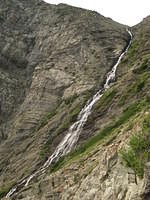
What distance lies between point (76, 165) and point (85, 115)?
23.4 metres

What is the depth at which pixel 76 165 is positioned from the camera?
169 feet

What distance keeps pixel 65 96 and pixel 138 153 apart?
2032 inches

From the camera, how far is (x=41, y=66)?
4090 inches

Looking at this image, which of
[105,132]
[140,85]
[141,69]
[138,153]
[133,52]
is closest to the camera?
[138,153]

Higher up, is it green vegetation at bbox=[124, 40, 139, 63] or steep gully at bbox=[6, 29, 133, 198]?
green vegetation at bbox=[124, 40, 139, 63]

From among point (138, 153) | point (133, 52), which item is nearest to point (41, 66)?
point (133, 52)

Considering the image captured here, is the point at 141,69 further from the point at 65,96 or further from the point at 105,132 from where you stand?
the point at 105,132

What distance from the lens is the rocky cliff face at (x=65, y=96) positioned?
4625cm

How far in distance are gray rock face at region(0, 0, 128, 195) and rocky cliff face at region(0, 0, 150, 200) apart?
0.82ft

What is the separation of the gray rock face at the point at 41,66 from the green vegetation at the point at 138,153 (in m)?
31.5

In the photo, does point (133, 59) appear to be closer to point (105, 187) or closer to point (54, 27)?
point (54, 27)

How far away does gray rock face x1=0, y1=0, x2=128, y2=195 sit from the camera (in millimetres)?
78375

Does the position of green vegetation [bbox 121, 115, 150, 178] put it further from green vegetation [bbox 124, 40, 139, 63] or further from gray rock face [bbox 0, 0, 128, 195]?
green vegetation [bbox 124, 40, 139, 63]

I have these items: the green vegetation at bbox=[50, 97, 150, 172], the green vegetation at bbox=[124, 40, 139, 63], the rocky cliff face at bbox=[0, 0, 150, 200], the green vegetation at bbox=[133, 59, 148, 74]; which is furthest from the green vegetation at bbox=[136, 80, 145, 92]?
the green vegetation at bbox=[124, 40, 139, 63]
